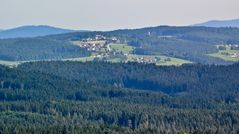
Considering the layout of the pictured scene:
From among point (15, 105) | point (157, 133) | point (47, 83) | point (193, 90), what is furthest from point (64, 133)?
point (193, 90)

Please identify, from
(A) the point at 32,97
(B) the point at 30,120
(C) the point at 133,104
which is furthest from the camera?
(A) the point at 32,97

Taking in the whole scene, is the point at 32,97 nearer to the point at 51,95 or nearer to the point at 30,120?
the point at 51,95

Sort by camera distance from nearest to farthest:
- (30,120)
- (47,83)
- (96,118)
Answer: (30,120), (96,118), (47,83)

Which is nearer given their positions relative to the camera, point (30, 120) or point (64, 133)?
point (64, 133)

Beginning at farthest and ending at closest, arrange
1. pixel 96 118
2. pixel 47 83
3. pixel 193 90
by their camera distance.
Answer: pixel 193 90 < pixel 47 83 < pixel 96 118

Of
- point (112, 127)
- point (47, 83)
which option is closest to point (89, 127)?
point (112, 127)

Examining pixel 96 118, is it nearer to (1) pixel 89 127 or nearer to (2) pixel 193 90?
(1) pixel 89 127
